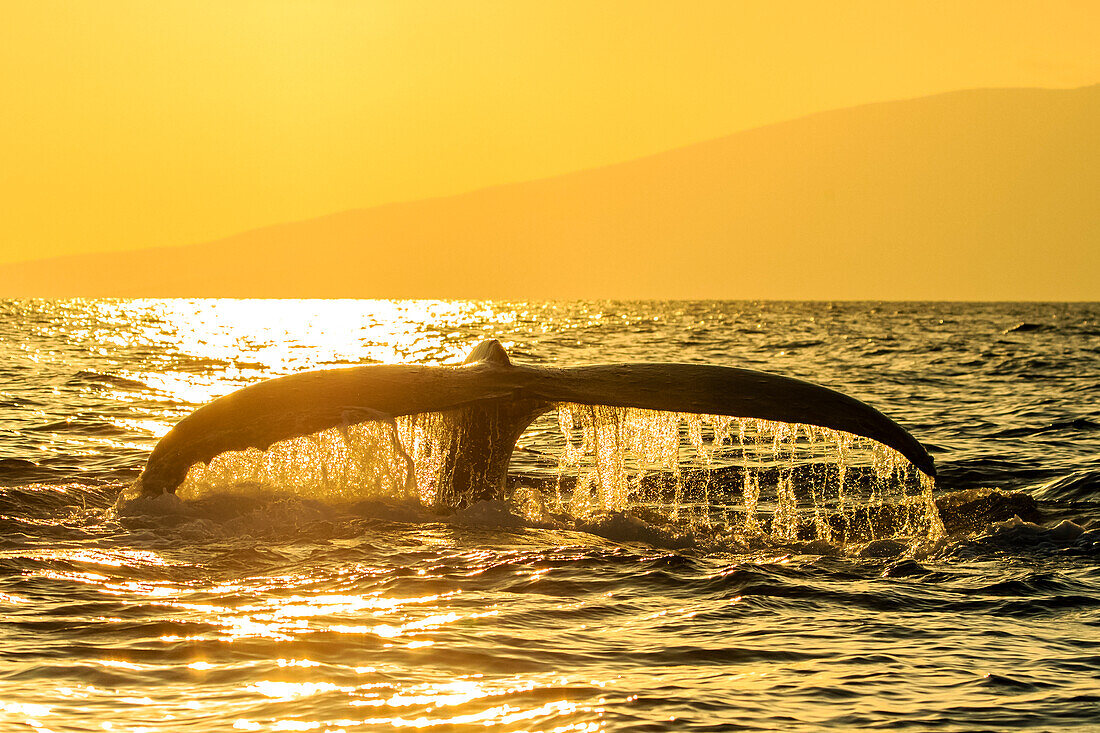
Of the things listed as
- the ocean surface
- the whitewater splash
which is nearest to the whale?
the whitewater splash

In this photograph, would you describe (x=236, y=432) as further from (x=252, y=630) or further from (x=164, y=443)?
(x=252, y=630)

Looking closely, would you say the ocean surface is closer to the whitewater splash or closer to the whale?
the whitewater splash

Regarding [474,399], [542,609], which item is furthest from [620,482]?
[542,609]

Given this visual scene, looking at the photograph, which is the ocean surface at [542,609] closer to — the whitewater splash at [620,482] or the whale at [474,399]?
the whitewater splash at [620,482]

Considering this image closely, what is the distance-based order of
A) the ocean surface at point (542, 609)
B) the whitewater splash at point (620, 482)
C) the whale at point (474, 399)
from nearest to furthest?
the ocean surface at point (542, 609)
the whale at point (474, 399)
the whitewater splash at point (620, 482)

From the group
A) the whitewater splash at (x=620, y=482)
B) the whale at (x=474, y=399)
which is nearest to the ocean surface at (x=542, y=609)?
the whitewater splash at (x=620, y=482)

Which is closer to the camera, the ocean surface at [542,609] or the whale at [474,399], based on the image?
the ocean surface at [542,609]

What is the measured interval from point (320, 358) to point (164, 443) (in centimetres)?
3050

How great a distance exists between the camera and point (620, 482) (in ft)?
34.2

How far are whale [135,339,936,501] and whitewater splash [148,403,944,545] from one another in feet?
0.41

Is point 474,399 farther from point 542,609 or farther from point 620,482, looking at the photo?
point 620,482

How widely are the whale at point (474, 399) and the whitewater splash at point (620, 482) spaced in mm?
126

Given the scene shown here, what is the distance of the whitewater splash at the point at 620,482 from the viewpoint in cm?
820

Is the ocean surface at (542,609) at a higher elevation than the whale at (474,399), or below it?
below
